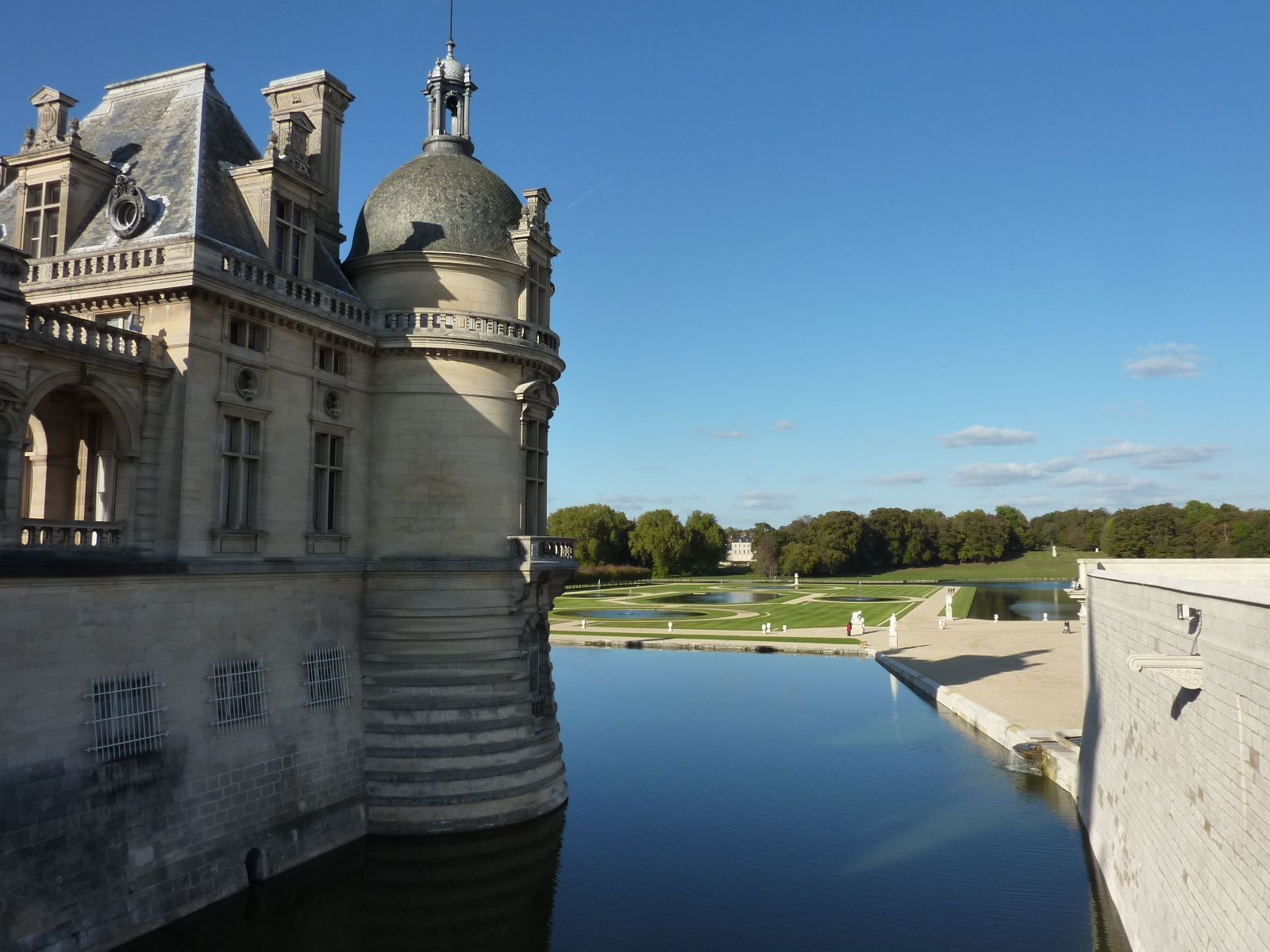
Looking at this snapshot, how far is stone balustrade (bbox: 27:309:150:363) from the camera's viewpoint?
15820 millimetres

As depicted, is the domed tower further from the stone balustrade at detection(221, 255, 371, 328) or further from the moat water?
the moat water

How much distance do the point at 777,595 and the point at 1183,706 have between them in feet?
276

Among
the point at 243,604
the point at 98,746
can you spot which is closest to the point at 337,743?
the point at 243,604

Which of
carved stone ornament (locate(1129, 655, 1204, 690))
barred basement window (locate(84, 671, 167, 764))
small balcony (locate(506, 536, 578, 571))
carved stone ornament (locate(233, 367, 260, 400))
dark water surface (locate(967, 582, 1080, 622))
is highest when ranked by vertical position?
carved stone ornament (locate(233, 367, 260, 400))

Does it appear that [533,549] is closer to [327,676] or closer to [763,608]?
[327,676]

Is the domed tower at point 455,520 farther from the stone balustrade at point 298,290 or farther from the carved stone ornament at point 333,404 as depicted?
the carved stone ornament at point 333,404

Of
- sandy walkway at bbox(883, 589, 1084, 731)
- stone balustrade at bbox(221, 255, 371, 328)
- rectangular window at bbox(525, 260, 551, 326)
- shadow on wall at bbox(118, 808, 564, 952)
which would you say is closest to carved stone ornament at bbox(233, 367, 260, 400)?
stone balustrade at bbox(221, 255, 371, 328)

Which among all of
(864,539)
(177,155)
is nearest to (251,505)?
(177,155)

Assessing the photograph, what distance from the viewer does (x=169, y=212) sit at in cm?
1942

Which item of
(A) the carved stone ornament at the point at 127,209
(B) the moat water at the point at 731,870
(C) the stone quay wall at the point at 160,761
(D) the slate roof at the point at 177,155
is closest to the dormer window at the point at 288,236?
(D) the slate roof at the point at 177,155

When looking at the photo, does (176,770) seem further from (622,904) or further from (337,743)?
(622,904)

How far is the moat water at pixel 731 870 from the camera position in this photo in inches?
661

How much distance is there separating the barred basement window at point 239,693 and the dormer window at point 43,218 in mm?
9711

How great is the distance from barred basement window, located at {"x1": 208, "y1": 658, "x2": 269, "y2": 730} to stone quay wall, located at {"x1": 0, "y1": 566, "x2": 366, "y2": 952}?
140mm
